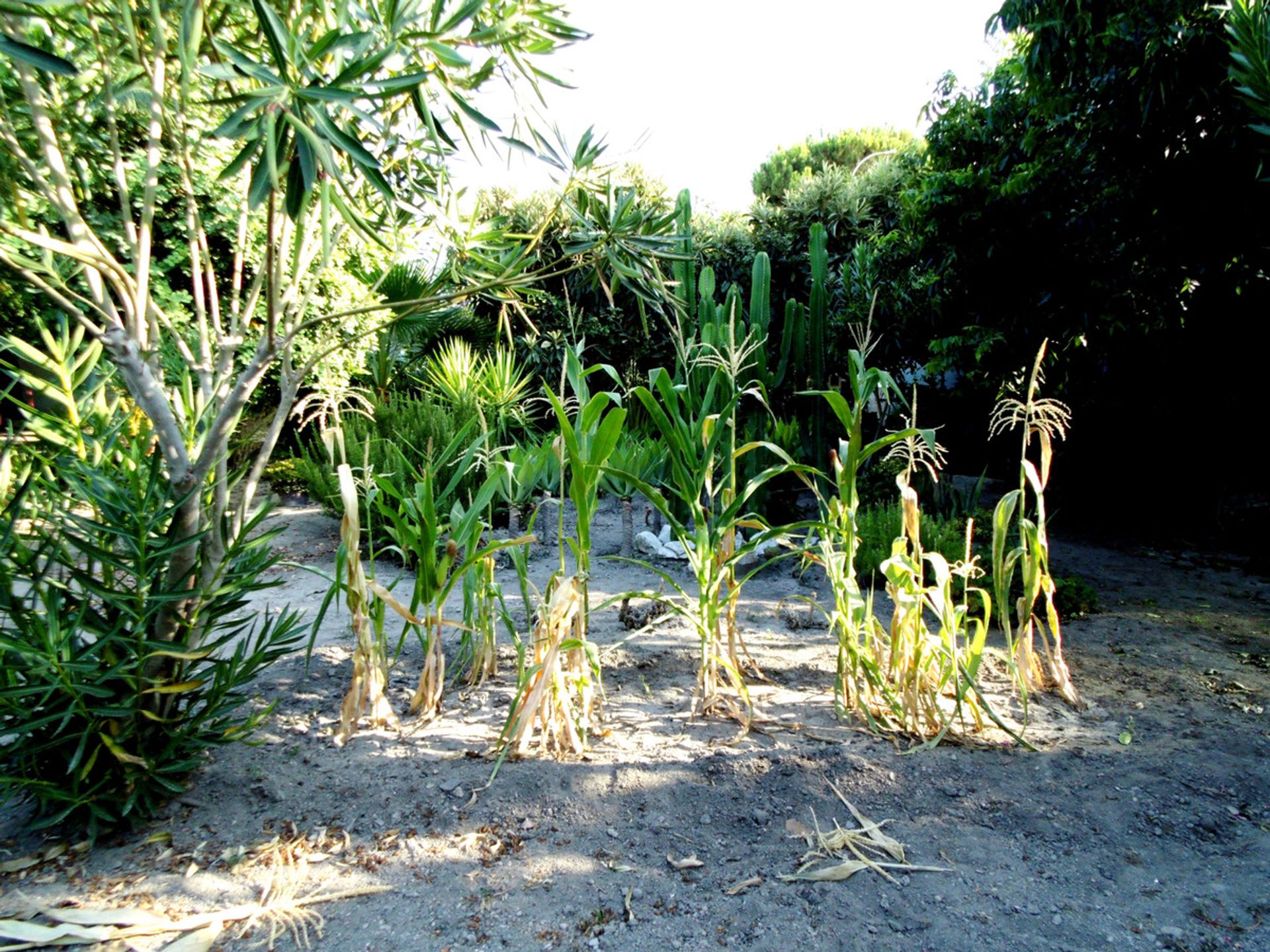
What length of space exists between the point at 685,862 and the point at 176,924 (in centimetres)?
113

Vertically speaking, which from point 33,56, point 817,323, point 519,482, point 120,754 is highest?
point 817,323

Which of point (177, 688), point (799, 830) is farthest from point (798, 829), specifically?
point (177, 688)

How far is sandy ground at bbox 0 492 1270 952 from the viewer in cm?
174

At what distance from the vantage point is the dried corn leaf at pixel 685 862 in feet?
6.39

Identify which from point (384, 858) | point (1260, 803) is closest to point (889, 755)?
point (1260, 803)

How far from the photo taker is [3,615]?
2148 millimetres

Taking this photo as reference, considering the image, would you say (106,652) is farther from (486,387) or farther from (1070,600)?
(486,387)

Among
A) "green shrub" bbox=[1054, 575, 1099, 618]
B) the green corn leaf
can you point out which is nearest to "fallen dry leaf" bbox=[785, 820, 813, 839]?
the green corn leaf

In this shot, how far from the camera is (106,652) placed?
1.95 metres

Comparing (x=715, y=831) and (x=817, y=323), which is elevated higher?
(x=817, y=323)

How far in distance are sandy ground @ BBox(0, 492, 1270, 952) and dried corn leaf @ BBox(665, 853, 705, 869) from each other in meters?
0.02

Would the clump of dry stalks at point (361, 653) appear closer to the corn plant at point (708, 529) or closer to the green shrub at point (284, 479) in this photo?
the corn plant at point (708, 529)

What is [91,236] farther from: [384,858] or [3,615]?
[384,858]

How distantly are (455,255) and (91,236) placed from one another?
1.02m
